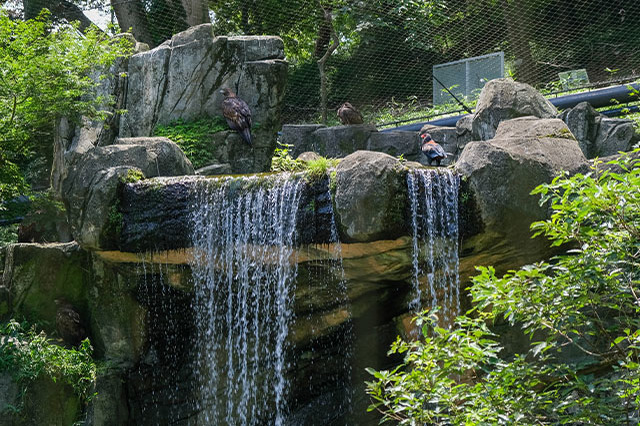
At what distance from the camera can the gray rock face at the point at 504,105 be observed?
25.2 feet

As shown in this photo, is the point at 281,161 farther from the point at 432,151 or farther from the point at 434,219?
the point at 434,219

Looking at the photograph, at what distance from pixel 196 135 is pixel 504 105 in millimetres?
3451

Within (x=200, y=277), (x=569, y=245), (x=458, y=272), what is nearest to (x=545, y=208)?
(x=569, y=245)

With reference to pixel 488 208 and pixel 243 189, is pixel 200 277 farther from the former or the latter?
pixel 488 208

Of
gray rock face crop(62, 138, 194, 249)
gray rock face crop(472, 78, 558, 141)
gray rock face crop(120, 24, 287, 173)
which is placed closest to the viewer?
gray rock face crop(62, 138, 194, 249)

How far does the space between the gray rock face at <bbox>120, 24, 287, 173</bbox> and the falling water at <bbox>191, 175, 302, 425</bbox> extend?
261cm

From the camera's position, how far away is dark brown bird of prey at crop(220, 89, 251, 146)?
29.2ft

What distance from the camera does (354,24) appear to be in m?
14.0

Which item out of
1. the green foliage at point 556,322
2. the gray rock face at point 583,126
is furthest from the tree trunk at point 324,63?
the green foliage at point 556,322

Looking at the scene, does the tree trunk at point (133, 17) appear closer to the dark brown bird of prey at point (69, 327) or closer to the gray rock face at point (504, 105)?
the dark brown bird of prey at point (69, 327)

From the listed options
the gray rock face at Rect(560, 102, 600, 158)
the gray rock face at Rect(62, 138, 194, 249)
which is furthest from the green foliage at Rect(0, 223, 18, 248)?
the gray rock face at Rect(560, 102, 600, 158)

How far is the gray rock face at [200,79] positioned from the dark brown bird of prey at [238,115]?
30 centimetres

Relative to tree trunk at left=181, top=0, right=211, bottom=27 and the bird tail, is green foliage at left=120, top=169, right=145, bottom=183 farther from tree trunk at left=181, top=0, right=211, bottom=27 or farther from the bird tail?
tree trunk at left=181, top=0, right=211, bottom=27

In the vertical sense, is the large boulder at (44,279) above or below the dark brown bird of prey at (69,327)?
above
